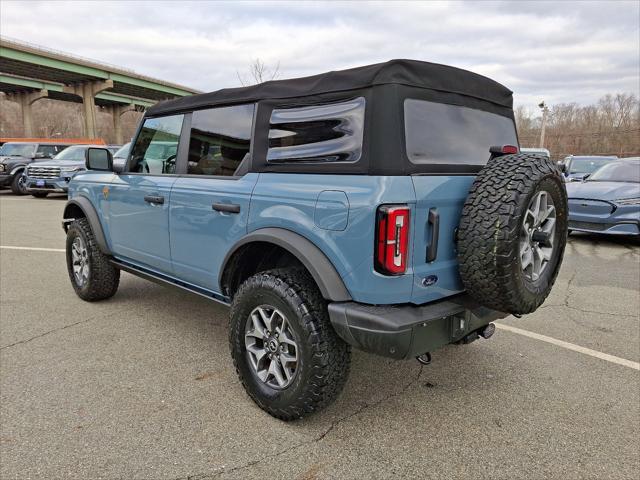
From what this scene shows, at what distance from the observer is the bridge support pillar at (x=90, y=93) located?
52.4 m

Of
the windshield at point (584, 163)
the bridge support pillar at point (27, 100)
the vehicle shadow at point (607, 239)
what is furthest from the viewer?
the bridge support pillar at point (27, 100)

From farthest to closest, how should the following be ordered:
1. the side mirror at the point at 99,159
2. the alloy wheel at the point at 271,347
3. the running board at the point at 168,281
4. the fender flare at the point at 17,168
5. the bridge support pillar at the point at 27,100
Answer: the bridge support pillar at the point at 27,100 < the fender flare at the point at 17,168 < the side mirror at the point at 99,159 < the running board at the point at 168,281 < the alloy wheel at the point at 271,347

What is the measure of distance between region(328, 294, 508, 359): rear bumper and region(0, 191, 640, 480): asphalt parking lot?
0.59 metres

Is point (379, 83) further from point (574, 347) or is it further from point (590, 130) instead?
point (590, 130)

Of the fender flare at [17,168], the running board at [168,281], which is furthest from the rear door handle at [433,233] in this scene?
the fender flare at [17,168]

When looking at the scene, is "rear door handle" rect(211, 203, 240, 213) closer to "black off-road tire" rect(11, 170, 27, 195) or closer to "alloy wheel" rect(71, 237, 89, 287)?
"alloy wheel" rect(71, 237, 89, 287)

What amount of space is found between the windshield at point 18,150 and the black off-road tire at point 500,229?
60.6 feet

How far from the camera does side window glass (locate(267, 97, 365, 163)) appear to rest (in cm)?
245

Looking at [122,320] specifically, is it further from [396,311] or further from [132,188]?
[396,311]

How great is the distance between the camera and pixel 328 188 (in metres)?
2.41

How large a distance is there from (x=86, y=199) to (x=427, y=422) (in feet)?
12.3

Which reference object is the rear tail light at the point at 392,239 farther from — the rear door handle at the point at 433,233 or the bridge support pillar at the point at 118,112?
the bridge support pillar at the point at 118,112

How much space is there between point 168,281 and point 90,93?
58095mm

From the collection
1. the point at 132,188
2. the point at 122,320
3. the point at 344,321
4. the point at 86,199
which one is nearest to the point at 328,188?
the point at 344,321
